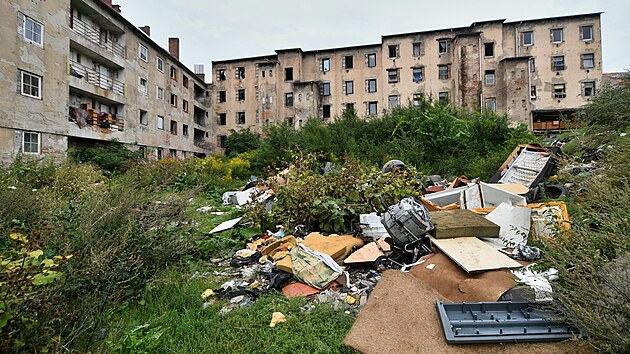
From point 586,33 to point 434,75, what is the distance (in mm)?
12158

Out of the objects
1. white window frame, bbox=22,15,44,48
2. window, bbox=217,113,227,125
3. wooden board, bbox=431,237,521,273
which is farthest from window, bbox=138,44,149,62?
wooden board, bbox=431,237,521,273

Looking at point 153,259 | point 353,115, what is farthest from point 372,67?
point 153,259

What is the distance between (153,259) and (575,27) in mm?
34465

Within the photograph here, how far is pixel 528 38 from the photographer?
25.9 metres

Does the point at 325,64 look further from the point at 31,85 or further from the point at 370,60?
the point at 31,85

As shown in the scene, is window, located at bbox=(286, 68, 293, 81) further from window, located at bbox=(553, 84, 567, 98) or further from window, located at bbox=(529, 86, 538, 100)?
window, located at bbox=(553, 84, 567, 98)

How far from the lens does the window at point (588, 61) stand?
82.1 feet

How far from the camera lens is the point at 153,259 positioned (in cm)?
351

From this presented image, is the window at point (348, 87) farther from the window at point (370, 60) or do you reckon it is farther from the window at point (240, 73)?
the window at point (240, 73)

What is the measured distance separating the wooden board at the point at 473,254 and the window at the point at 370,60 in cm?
2765

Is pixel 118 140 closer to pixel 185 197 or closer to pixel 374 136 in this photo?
pixel 374 136

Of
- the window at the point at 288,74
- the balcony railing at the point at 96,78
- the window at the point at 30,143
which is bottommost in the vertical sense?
the window at the point at 30,143

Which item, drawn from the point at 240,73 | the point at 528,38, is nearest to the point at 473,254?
the point at 528,38

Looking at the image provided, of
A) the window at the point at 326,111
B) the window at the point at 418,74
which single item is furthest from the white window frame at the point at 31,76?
the window at the point at 418,74
